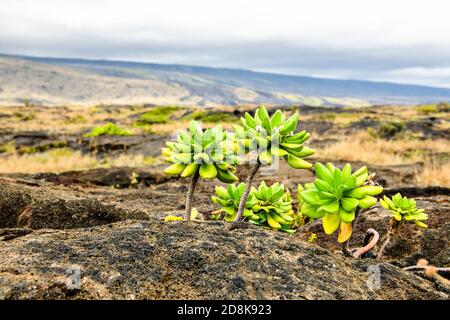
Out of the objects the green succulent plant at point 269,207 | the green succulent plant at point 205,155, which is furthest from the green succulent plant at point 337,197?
the green succulent plant at point 269,207

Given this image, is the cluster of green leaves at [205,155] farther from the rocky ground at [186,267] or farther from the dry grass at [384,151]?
the dry grass at [384,151]

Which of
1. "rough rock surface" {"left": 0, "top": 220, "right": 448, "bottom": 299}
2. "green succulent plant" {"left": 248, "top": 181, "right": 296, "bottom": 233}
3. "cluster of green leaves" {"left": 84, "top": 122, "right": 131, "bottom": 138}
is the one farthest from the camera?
"cluster of green leaves" {"left": 84, "top": 122, "right": 131, "bottom": 138}

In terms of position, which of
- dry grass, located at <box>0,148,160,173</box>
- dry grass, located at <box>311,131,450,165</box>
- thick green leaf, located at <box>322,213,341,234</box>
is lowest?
dry grass, located at <box>0,148,160,173</box>

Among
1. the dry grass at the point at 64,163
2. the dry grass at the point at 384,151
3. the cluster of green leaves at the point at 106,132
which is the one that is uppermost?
the dry grass at the point at 384,151

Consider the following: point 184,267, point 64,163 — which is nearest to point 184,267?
point 184,267

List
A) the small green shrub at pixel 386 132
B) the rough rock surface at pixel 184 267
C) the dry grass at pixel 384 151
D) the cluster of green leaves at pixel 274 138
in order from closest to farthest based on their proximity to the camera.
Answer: the rough rock surface at pixel 184 267 < the cluster of green leaves at pixel 274 138 < the dry grass at pixel 384 151 < the small green shrub at pixel 386 132

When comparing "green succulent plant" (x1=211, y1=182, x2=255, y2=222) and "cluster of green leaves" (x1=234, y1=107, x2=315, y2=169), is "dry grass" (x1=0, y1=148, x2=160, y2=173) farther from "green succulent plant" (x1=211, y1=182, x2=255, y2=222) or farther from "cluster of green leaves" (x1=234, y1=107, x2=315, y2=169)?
"cluster of green leaves" (x1=234, y1=107, x2=315, y2=169)

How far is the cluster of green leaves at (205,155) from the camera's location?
7.69ft

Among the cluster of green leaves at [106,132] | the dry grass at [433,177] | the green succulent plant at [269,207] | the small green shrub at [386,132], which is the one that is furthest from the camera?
the small green shrub at [386,132]

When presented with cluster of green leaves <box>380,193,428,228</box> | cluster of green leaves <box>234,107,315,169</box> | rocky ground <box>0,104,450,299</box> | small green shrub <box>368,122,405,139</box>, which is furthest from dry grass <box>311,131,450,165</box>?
cluster of green leaves <box>234,107,315,169</box>

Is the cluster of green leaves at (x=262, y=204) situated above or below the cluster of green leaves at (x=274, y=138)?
below

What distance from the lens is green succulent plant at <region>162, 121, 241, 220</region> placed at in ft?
7.69

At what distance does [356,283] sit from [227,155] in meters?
0.90
